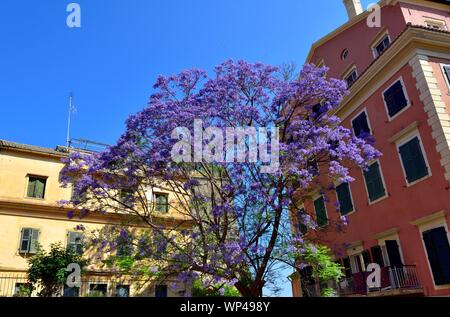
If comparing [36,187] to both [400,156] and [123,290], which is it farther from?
[400,156]

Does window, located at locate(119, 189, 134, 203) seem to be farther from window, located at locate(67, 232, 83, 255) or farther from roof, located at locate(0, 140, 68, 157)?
roof, located at locate(0, 140, 68, 157)

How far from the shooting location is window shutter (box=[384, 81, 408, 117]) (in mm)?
16889

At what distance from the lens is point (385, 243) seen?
1691cm

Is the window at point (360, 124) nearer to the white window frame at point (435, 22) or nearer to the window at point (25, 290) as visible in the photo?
the white window frame at point (435, 22)

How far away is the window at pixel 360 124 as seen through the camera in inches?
747

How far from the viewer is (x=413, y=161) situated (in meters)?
15.9

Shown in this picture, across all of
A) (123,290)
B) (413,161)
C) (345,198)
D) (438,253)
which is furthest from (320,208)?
(123,290)

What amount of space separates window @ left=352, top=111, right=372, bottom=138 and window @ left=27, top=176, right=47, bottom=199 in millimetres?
19293

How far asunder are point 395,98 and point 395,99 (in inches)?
1.7

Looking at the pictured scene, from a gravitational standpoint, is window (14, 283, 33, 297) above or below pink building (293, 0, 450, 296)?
below

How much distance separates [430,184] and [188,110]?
9728 millimetres

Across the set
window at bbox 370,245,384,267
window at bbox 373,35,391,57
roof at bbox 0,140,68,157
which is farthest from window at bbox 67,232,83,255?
window at bbox 373,35,391,57
